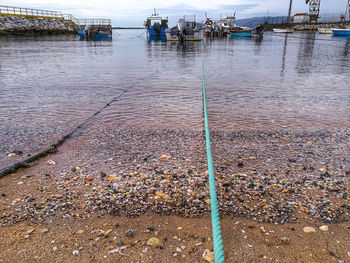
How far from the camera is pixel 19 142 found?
468 centimetres

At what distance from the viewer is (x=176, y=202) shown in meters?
2.96

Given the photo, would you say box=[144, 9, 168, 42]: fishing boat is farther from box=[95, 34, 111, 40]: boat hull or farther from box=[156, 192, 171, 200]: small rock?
box=[156, 192, 171, 200]: small rock

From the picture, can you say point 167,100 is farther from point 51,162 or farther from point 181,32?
point 181,32

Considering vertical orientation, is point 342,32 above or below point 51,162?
above

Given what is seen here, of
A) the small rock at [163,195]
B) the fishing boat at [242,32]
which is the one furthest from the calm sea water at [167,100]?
the fishing boat at [242,32]

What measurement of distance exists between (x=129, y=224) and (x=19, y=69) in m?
12.9

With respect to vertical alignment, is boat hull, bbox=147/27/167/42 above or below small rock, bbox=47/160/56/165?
above

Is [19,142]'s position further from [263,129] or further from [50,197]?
[263,129]

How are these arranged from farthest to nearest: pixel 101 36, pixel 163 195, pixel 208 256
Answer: pixel 101 36 → pixel 163 195 → pixel 208 256

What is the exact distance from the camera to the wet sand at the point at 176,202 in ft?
7.57

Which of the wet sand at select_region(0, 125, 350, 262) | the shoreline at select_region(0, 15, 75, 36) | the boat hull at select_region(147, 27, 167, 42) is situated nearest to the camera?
the wet sand at select_region(0, 125, 350, 262)

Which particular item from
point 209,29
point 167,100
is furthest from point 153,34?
point 167,100

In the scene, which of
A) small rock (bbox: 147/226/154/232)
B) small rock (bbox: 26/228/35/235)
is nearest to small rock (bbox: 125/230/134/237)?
small rock (bbox: 147/226/154/232)

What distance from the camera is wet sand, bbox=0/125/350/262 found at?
231 centimetres
